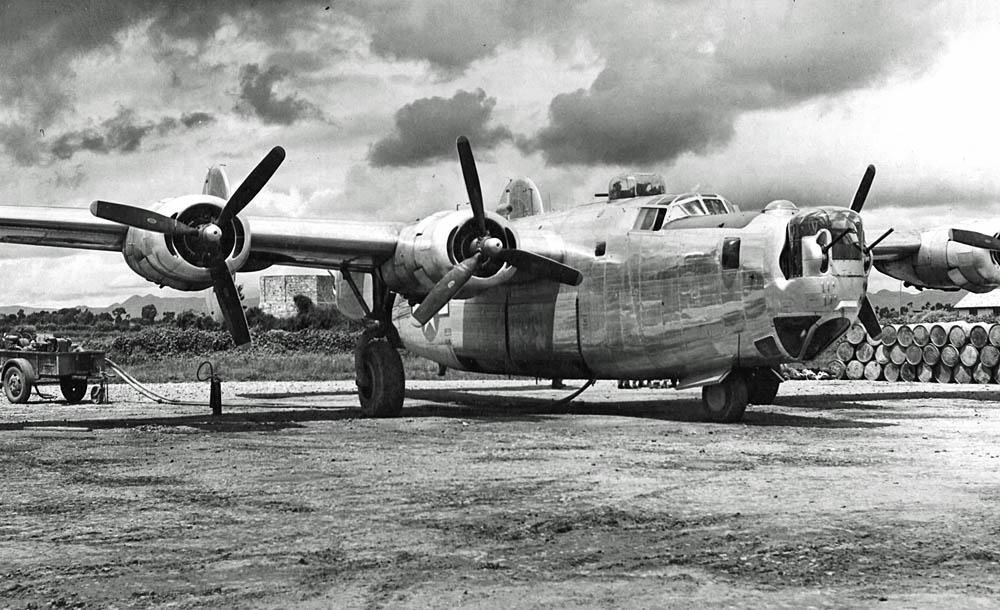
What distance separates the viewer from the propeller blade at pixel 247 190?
1525 centimetres

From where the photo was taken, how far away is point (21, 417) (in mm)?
18703

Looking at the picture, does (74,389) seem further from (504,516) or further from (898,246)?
(898,246)

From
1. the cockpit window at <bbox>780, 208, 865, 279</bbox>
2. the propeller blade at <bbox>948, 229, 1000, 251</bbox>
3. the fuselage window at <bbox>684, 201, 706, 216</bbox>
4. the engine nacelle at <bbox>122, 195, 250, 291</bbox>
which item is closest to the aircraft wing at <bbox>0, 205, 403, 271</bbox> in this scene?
the engine nacelle at <bbox>122, 195, 250, 291</bbox>

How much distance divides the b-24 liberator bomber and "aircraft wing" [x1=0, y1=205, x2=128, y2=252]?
3 centimetres

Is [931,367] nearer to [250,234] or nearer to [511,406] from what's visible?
[511,406]

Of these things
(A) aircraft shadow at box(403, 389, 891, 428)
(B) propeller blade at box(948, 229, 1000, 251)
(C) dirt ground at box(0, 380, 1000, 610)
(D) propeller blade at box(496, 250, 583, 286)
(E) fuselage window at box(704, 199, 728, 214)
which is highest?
(E) fuselage window at box(704, 199, 728, 214)

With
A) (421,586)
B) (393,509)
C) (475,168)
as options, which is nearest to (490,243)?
(475,168)

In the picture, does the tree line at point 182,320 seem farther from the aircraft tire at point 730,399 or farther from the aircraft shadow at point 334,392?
the aircraft tire at point 730,399

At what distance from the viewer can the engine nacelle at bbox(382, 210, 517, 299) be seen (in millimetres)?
16688

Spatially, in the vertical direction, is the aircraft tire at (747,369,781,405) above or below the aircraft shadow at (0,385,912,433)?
above

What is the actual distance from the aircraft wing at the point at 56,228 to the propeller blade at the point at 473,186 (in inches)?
220

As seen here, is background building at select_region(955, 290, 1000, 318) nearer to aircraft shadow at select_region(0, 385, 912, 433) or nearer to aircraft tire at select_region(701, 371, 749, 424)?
aircraft shadow at select_region(0, 385, 912, 433)

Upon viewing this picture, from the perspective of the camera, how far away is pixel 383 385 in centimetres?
1808

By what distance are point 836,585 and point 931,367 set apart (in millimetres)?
28184
